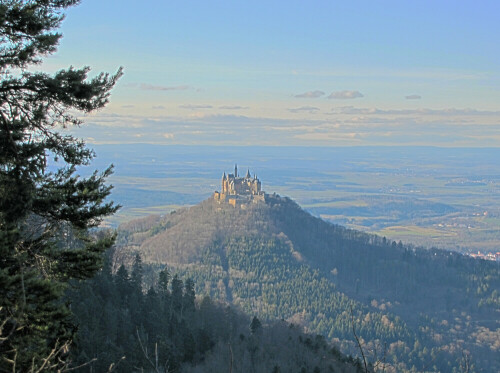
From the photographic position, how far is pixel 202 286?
102 m

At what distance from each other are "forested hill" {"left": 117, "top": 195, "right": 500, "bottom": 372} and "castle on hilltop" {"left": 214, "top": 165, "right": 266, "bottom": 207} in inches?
72.0

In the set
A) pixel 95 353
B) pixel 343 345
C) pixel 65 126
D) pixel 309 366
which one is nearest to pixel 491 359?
pixel 343 345

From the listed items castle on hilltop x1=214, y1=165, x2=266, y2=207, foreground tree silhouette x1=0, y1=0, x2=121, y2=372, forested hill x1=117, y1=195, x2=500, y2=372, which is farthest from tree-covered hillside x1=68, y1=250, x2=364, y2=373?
castle on hilltop x1=214, y1=165, x2=266, y2=207

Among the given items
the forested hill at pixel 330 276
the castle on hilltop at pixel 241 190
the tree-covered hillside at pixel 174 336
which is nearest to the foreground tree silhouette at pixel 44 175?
the tree-covered hillside at pixel 174 336

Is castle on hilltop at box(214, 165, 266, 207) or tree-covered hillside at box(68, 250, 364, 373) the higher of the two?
castle on hilltop at box(214, 165, 266, 207)

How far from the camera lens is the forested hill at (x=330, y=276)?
8969cm

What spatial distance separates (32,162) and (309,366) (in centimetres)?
3234

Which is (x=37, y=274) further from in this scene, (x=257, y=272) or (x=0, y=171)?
(x=257, y=272)

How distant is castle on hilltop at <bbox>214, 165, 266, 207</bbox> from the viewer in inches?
5251

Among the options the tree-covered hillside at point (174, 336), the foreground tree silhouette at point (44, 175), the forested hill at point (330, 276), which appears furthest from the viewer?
the forested hill at point (330, 276)

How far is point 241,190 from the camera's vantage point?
134 m

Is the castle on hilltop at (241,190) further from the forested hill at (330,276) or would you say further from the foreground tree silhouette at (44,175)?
the foreground tree silhouette at (44,175)

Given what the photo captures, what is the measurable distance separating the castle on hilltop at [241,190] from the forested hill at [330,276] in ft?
6.00

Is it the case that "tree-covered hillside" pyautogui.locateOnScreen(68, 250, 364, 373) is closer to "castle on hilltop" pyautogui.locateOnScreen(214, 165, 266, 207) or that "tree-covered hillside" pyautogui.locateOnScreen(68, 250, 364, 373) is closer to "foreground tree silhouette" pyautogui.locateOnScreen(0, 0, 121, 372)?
"foreground tree silhouette" pyautogui.locateOnScreen(0, 0, 121, 372)
